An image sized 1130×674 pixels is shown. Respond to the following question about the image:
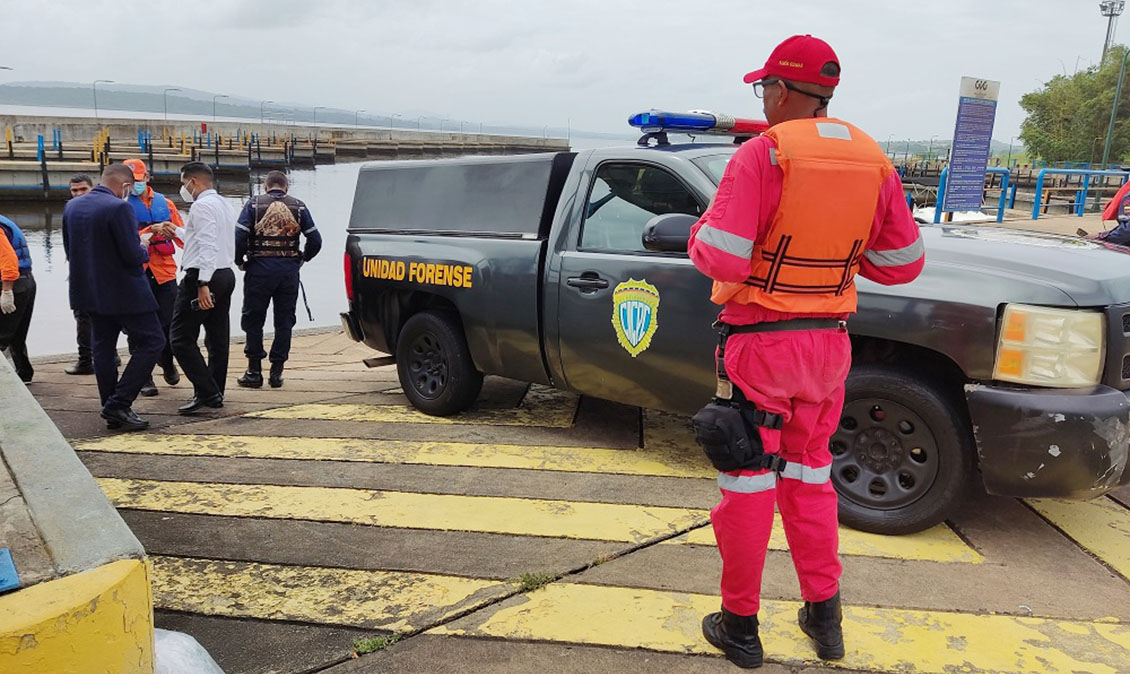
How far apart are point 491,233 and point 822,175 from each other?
→ 2916 mm

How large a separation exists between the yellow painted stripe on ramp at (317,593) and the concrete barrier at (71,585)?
85 cm

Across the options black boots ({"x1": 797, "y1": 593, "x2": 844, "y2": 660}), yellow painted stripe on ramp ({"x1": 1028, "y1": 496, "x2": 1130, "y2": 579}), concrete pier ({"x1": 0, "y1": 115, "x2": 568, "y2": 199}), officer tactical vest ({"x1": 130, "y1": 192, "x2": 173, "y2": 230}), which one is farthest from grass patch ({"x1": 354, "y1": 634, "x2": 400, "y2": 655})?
concrete pier ({"x1": 0, "y1": 115, "x2": 568, "y2": 199})

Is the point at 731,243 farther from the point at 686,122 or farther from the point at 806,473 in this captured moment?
the point at 686,122

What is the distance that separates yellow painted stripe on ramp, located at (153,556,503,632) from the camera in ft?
9.93

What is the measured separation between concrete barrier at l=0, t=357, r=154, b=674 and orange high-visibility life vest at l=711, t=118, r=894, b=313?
1.87m

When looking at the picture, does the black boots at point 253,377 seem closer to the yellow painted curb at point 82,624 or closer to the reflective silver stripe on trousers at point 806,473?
the yellow painted curb at point 82,624

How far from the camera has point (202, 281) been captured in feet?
20.0

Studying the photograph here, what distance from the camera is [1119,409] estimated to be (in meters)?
3.18

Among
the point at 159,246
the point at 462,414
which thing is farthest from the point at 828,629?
the point at 159,246

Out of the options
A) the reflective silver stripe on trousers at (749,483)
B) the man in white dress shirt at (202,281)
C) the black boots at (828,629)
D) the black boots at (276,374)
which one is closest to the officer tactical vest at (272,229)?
the man in white dress shirt at (202,281)

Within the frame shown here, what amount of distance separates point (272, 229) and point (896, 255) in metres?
5.52

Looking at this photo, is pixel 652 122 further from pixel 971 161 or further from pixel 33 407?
pixel 971 161

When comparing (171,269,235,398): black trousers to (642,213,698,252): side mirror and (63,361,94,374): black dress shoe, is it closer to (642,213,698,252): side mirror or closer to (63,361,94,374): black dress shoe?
(63,361,94,374): black dress shoe

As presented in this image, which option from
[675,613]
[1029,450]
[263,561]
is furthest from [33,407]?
[1029,450]
